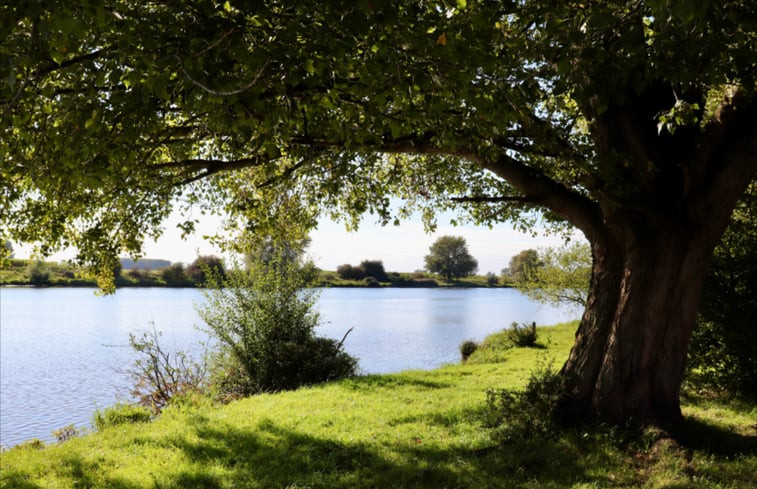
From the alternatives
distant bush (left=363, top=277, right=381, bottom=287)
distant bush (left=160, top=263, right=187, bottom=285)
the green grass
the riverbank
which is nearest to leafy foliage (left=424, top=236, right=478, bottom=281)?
the riverbank

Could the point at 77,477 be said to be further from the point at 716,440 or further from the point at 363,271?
the point at 363,271

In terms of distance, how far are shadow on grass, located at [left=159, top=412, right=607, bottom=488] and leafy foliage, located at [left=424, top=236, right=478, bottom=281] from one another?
332ft

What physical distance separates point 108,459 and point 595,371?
6837 mm

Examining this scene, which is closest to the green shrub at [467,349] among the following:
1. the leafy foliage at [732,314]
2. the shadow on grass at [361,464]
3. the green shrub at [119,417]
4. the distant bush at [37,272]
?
the leafy foliage at [732,314]

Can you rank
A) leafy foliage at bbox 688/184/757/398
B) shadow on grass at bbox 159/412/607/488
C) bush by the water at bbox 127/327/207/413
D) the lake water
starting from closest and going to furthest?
shadow on grass at bbox 159/412/607/488
leafy foliage at bbox 688/184/757/398
bush by the water at bbox 127/327/207/413
the lake water

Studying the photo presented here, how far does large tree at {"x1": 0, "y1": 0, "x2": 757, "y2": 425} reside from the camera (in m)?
4.27

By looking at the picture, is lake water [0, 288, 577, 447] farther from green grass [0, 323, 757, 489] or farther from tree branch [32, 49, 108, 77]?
tree branch [32, 49, 108, 77]

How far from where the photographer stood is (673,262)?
7.26m

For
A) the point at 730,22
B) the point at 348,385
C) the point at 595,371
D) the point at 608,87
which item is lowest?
the point at 348,385

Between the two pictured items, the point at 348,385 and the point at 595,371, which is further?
the point at 348,385

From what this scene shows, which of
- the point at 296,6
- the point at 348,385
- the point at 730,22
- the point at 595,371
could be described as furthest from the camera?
the point at 348,385

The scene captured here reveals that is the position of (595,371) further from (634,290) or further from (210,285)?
(210,285)

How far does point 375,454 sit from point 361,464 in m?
0.39

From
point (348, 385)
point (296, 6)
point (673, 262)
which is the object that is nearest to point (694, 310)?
point (673, 262)
